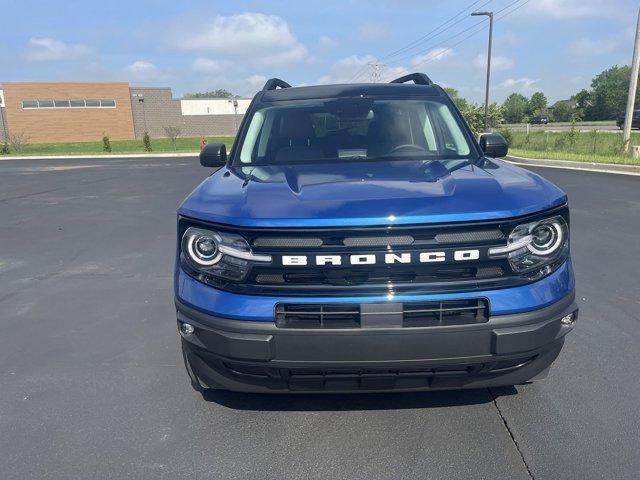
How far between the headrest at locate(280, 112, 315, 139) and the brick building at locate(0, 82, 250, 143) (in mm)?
53794

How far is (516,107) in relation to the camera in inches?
4171

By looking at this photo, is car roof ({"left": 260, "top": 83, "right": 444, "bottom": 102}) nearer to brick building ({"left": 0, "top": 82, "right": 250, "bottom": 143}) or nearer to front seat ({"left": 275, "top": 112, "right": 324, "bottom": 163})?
front seat ({"left": 275, "top": 112, "right": 324, "bottom": 163})

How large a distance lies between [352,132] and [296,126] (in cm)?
42

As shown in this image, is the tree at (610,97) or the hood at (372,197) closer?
the hood at (372,197)

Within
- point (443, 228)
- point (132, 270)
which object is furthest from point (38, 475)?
point (132, 270)

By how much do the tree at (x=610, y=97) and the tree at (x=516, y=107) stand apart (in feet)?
36.1

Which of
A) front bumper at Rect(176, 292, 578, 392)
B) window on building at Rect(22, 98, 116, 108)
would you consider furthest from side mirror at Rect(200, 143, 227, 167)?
window on building at Rect(22, 98, 116, 108)

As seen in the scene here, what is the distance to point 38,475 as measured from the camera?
2.43 metres

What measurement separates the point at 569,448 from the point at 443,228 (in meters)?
1.32

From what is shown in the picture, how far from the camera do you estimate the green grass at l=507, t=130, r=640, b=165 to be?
16875 millimetres

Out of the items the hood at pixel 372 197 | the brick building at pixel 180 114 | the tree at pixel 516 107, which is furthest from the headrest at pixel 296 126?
the tree at pixel 516 107

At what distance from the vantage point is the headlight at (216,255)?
2.33 meters

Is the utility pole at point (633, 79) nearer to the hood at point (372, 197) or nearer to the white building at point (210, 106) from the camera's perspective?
the hood at point (372, 197)

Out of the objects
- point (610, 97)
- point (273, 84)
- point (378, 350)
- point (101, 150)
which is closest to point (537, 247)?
point (378, 350)
